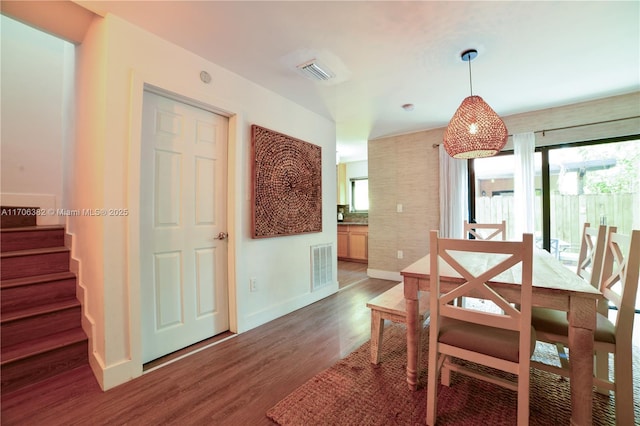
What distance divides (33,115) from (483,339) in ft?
14.4

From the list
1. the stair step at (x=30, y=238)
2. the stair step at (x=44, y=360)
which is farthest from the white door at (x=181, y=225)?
the stair step at (x=30, y=238)

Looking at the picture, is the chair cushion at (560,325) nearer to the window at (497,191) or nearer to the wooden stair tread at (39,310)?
the window at (497,191)

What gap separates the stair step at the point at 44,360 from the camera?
165cm

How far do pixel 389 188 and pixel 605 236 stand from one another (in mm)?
2764

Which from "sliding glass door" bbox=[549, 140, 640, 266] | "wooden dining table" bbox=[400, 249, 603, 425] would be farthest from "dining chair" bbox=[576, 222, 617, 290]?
"sliding glass door" bbox=[549, 140, 640, 266]

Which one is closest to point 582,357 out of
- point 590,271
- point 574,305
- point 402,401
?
point 574,305

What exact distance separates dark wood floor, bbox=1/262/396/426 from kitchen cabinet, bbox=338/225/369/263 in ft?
10.4

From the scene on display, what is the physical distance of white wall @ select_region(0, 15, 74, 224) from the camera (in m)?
2.67

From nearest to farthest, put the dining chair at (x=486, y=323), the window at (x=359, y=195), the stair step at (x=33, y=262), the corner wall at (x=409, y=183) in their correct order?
the dining chair at (x=486, y=323) < the stair step at (x=33, y=262) < the corner wall at (x=409, y=183) < the window at (x=359, y=195)

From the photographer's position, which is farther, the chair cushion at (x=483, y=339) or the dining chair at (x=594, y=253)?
the dining chair at (x=594, y=253)

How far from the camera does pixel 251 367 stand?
6.33 feet

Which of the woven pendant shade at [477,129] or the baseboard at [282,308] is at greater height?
the woven pendant shade at [477,129]

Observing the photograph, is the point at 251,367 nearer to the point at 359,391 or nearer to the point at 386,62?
the point at 359,391

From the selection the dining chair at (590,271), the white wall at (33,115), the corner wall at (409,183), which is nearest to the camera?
the dining chair at (590,271)
